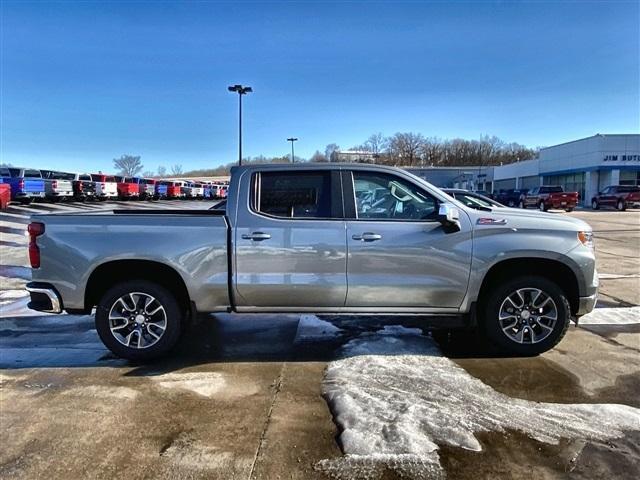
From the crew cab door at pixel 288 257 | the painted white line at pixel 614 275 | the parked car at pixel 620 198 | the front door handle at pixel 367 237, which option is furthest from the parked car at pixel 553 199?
the crew cab door at pixel 288 257

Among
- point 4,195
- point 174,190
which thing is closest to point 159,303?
point 4,195

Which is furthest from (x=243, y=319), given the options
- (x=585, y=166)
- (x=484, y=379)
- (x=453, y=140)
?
(x=453, y=140)

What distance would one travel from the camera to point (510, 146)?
405 ft

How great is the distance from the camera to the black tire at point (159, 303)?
15.7ft

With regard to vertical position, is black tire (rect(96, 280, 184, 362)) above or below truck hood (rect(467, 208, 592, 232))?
below

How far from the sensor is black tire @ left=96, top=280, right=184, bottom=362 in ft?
15.7

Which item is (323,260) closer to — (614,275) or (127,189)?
(614,275)

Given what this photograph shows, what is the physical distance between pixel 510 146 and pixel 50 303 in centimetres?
13184

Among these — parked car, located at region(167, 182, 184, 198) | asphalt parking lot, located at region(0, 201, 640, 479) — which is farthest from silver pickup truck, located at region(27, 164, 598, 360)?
parked car, located at region(167, 182, 184, 198)

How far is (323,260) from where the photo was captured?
467 centimetres

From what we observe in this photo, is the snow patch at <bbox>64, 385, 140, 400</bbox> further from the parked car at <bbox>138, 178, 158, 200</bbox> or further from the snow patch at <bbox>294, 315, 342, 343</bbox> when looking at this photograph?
the parked car at <bbox>138, 178, 158, 200</bbox>

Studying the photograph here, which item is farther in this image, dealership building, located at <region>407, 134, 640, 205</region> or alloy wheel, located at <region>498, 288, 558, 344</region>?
dealership building, located at <region>407, 134, 640, 205</region>

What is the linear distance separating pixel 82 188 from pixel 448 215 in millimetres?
31787

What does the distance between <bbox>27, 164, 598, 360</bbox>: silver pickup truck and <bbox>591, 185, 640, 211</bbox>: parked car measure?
35.9 metres
